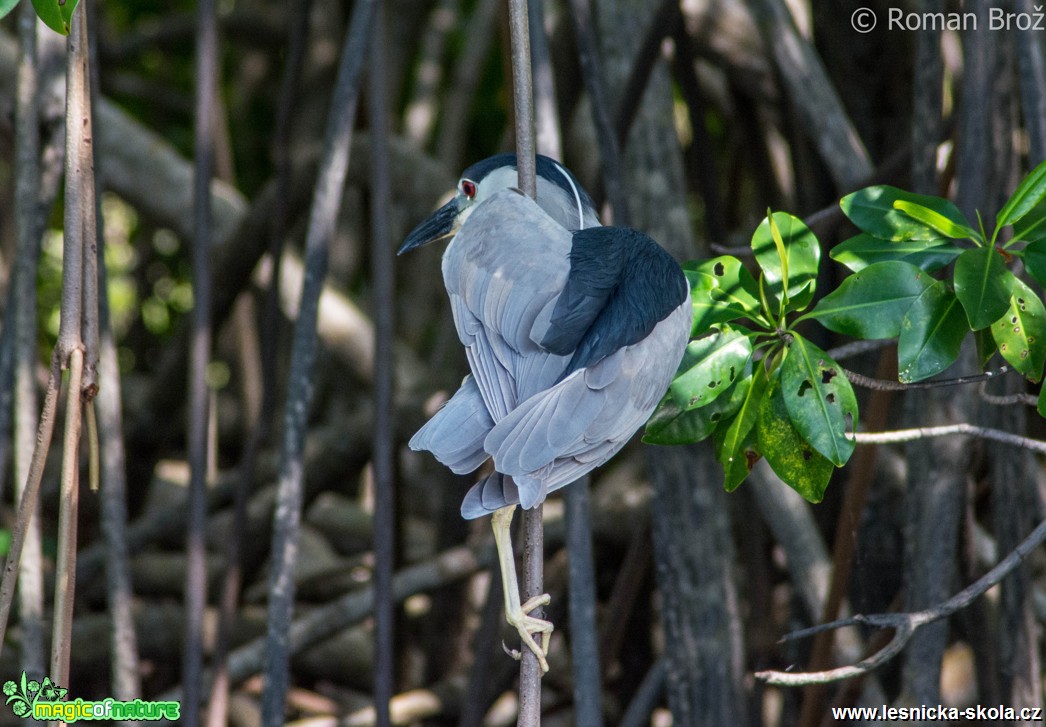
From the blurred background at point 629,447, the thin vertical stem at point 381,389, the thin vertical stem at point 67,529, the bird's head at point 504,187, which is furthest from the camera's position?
the blurred background at point 629,447

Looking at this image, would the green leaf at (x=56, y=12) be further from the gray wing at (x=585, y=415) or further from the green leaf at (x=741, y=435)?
the green leaf at (x=741, y=435)

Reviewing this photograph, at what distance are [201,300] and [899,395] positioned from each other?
138cm

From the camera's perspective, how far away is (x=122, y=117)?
8.47ft

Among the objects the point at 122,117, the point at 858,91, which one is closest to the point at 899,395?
the point at 858,91

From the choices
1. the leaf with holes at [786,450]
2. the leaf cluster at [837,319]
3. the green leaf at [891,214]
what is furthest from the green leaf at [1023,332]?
the leaf with holes at [786,450]

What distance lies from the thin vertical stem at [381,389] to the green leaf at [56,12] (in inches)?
30.2

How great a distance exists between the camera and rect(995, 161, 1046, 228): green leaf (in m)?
1.06

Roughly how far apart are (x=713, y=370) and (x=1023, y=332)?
308 mm

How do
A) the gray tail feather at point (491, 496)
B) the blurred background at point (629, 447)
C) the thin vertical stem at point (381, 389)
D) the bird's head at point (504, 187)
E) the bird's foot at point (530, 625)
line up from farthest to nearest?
the blurred background at point (629, 447), the thin vertical stem at point (381, 389), the bird's head at point (504, 187), the bird's foot at point (530, 625), the gray tail feather at point (491, 496)

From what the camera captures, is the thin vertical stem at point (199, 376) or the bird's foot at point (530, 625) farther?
the thin vertical stem at point (199, 376)

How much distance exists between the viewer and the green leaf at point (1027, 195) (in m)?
1.06

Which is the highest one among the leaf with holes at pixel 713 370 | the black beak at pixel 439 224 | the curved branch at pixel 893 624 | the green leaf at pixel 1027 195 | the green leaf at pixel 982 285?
the black beak at pixel 439 224

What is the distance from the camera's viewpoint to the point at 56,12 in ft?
3.06

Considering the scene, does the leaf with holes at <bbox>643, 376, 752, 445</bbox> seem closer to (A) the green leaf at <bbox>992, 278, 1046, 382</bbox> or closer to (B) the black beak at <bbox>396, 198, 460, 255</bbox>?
(A) the green leaf at <bbox>992, 278, 1046, 382</bbox>
